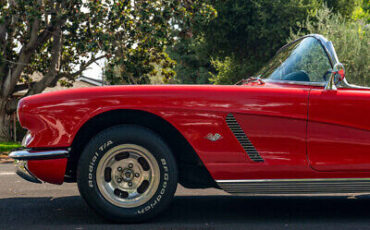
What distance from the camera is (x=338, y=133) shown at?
3.99 meters

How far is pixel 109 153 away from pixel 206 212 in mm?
1180

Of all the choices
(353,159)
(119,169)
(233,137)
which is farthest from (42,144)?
(353,159)

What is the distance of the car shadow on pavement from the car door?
1.85 feet

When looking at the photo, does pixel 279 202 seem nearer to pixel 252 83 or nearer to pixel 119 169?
pixel 252 83

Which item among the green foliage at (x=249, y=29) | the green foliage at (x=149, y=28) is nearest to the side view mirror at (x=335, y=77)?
the green foliage at (x=149, y=28)

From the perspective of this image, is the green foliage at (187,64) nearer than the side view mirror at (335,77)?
No

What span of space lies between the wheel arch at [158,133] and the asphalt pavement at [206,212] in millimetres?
346

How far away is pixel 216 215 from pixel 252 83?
121 centimetres

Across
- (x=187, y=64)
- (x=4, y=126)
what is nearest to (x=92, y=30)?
(x=4, y=126)

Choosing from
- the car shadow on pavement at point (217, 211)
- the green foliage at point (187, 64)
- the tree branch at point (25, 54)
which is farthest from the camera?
the green foliage at point (187, 64)

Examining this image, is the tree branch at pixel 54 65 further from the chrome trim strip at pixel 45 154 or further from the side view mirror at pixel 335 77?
the side view mirror at pixel 335 77

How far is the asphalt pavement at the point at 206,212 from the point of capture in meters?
4.04

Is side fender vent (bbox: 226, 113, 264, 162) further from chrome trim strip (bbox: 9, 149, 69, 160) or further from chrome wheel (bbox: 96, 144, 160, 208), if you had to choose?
chrome trim strip (bbox: 9, 149, 69, 160)

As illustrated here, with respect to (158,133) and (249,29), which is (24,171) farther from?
(249,29)
